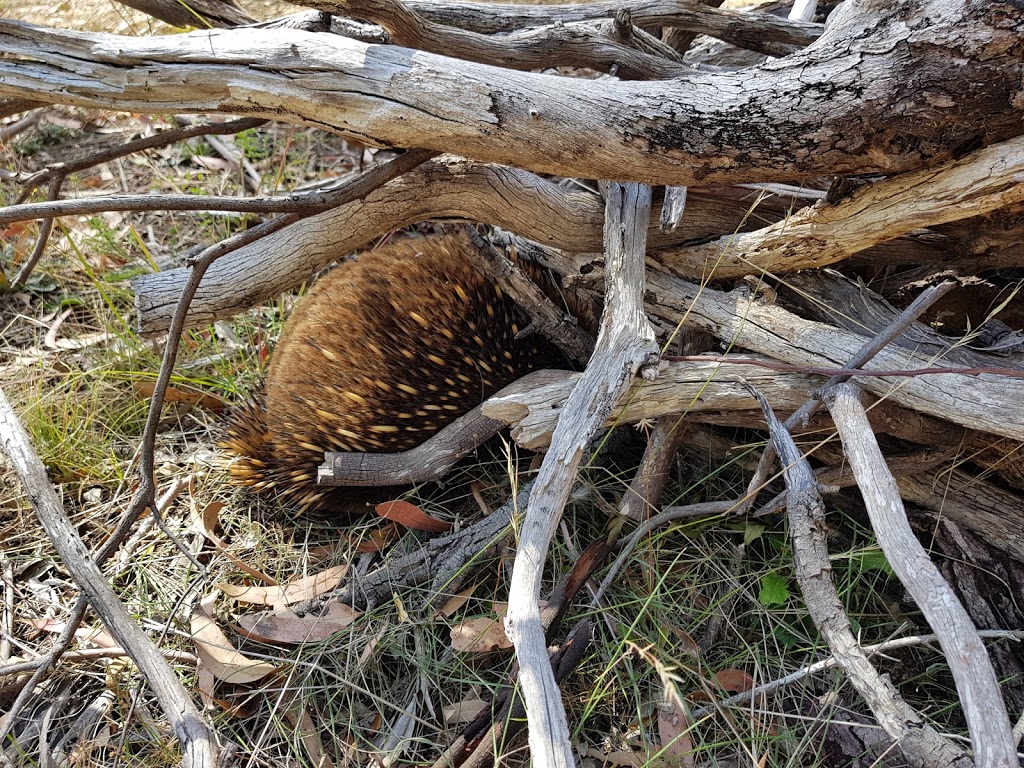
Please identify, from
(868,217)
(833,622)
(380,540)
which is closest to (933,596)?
(833,622)

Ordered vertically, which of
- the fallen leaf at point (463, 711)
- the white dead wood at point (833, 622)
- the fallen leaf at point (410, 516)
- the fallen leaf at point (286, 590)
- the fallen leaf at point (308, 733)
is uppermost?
the white dead wood at point (833, 622)

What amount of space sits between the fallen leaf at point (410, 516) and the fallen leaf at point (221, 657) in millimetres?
403

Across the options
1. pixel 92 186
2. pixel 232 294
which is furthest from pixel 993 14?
pixel 92 186

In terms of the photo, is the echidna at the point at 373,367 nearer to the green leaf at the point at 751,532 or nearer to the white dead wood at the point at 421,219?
the white dead wood at the point at 421,219

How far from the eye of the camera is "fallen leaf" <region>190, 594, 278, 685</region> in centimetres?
162

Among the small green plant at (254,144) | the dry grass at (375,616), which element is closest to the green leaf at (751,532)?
the dry grass at (375,616)

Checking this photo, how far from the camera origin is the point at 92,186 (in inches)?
114

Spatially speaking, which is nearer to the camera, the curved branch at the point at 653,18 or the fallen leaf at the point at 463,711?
the fallen leaf at the point at 463,711

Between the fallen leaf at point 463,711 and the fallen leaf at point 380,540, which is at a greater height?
the fallen leaf at point 380,540

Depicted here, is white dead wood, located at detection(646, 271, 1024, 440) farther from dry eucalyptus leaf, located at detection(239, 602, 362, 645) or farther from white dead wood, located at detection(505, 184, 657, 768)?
dry eucalyptus leaf, located at detection(239, 602, 362, 645)

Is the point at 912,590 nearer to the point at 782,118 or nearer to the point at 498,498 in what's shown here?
the point at 782,118

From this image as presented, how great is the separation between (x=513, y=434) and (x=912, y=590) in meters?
0.67

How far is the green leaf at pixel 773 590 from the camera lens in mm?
1533

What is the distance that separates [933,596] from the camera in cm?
104
